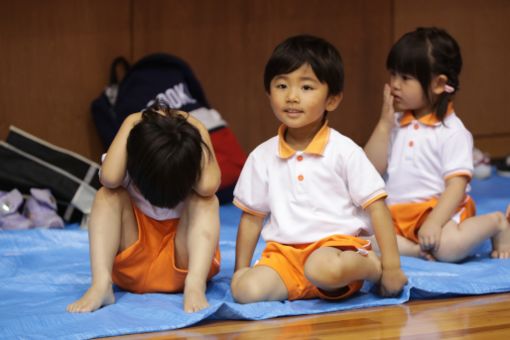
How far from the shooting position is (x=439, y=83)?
232cm

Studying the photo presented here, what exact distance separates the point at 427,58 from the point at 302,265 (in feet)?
2.26

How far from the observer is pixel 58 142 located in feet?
10.2

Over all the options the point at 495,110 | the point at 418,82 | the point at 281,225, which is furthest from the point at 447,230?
the point at 495,110

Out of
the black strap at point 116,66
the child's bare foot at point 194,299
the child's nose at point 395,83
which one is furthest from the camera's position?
the black strap at point 116,66

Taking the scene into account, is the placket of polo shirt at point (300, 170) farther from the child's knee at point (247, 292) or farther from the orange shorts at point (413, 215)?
the orange shorts at point (413, 215)

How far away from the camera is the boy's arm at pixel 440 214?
2.23 metres

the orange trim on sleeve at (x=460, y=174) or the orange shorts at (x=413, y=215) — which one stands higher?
the orange trim on sleeve at (x=460, y=174)

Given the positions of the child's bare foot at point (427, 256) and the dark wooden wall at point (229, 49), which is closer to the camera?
the child's bare foot at point (427, 256)

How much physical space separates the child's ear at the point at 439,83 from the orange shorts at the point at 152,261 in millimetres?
769

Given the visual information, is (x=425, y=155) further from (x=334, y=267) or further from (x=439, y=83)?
(x=334, y=267)

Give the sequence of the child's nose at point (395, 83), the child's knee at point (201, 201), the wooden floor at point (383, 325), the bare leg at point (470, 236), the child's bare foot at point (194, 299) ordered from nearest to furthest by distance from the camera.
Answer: the wooden floor at point (383, 325) → the child's bare foot at point (194, 299) → the child's knee at point (201, 201) → the bare leg at point (470, 236) → the child's nose at point (395, 83)

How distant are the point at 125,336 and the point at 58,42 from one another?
1600 millimetres

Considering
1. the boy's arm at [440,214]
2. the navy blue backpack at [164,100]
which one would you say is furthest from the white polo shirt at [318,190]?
the navy blue backpack at [164,100]

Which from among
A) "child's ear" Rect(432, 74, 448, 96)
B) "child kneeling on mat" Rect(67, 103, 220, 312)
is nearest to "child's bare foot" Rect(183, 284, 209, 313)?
"child kneeling on mat" Rect(67, 103, 220, 312)
